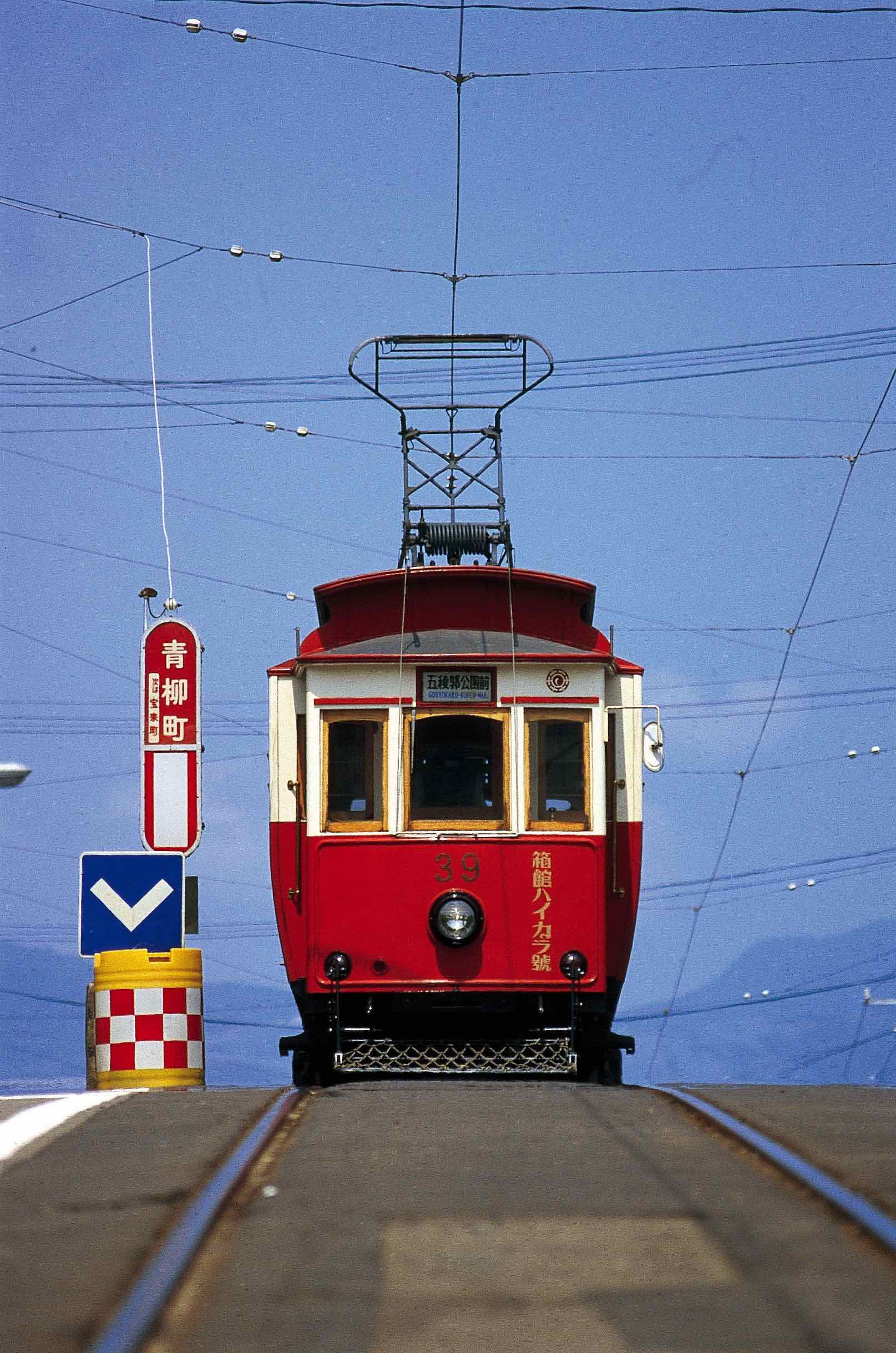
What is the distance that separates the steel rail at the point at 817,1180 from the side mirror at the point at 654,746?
4957mm

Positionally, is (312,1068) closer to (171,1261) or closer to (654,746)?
(654,746)

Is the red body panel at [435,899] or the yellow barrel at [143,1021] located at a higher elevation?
the red body panel at [435,899]

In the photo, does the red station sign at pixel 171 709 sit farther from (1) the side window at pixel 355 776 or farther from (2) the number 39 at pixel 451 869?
(2) the number 39 at pixel 451 869

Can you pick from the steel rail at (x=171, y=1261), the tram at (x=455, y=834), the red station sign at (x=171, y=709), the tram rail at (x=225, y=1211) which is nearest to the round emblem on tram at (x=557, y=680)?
the tram at (x=455, y=834)

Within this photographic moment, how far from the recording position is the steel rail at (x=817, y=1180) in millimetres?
4605

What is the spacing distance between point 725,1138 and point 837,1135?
16.1 inches

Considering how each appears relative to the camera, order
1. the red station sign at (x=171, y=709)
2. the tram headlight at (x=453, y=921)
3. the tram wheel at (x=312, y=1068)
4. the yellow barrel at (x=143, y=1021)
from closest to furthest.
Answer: the yellow barrel at (x=143, y=1021)
the tram headlight at (x=453, y=921)
the tram wheel at (x=312, y=1068)
the red station sign at (x=171, y=709)

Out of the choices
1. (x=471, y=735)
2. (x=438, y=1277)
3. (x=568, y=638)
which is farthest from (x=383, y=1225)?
(x=568, y=638)

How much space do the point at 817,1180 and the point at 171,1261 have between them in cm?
206

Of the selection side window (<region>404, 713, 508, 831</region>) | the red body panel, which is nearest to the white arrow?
the red body panel

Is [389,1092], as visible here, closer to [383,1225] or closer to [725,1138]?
[725,1138]

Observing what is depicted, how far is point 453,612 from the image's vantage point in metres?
12.9

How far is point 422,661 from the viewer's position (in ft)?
40.8

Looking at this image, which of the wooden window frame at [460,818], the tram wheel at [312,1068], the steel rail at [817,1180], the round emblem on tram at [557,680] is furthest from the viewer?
the round emblem on tram at [557,680]
